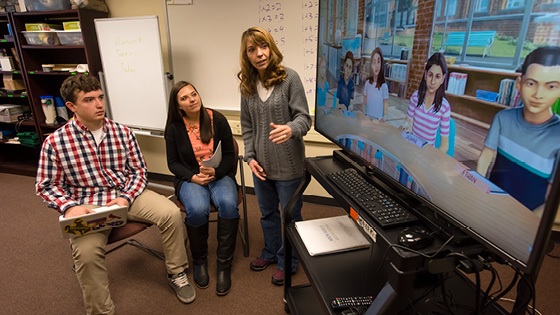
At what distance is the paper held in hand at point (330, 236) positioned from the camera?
125 cm

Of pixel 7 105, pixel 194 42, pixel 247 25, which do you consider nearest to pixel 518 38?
pixel 247 25

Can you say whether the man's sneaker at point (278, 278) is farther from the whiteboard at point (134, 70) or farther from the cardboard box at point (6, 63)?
the cardboard box at point (6, 63)

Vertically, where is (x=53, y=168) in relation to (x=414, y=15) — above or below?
below

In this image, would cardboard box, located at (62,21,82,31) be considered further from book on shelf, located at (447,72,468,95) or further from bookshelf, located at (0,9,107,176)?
book on shelf, located at (447,72,468,95)

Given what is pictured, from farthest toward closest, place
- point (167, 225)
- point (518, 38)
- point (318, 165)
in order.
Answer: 1. point (167, 225)
2. point (318, 165)
3. point (518, 38)

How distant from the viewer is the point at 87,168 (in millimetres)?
1713

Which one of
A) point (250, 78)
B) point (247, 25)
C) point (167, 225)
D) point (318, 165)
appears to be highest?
point (247, 25)

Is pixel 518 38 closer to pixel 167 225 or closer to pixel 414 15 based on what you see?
pixel 414 15

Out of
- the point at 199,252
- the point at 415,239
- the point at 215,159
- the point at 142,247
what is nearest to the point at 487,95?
the point at 415,239

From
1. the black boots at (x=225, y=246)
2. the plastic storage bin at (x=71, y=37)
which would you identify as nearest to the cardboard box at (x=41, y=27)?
the plastic storage bin at (x=71, y=37)

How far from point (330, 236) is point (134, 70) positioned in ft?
7.62

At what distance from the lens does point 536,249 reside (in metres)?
0.59

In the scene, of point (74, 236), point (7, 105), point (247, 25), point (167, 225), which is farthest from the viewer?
point (7, 105)

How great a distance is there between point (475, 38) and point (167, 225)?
1.69 metres
